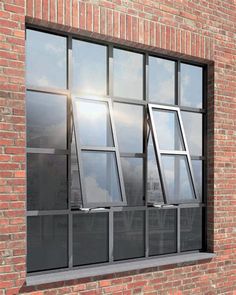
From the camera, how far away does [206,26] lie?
5996 millimetres

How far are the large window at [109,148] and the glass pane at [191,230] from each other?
15 mm

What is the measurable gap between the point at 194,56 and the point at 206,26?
51 centimetres

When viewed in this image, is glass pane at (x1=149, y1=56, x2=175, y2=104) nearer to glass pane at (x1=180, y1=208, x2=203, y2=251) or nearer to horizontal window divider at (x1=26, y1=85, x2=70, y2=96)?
horizontal window divider at (x1=26, y1=85, x2=70, y2=96)

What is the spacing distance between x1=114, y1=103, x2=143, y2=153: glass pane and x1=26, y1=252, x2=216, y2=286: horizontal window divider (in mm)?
1466

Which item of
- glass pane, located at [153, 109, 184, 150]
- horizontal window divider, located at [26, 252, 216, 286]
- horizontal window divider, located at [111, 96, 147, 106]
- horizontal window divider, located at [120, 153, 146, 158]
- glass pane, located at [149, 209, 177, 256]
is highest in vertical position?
horizontal window divider, located at [111, 96, 147, 106]

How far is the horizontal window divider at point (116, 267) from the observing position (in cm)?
455

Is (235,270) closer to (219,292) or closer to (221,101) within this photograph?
(219,292)

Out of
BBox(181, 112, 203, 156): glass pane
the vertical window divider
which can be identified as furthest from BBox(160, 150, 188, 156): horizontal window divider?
the vertical window divider

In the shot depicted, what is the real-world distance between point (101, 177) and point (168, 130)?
4.41 ft

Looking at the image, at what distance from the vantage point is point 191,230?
603 cm

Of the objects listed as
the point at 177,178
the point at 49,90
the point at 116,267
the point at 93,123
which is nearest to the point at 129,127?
the point at 93,123

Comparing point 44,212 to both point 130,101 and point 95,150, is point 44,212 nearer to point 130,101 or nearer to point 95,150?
point 95,150

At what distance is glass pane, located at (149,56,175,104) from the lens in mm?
5742

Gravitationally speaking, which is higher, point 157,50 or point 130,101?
point 157,50
